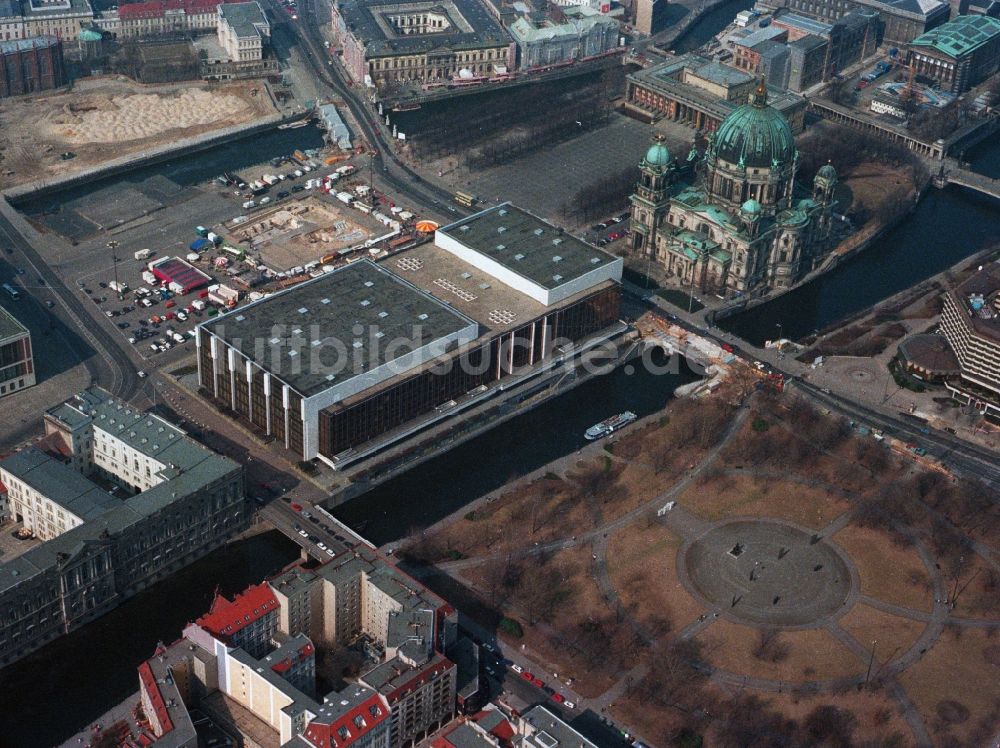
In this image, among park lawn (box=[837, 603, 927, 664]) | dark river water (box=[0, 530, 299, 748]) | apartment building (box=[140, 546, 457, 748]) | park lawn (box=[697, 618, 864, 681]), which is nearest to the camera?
apartment building (box=[140, 546, 457, 748])

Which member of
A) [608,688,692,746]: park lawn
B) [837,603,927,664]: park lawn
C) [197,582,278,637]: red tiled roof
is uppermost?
[197,582,278,637]: red tiled roof

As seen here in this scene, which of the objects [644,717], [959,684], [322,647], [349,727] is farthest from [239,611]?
[959,684]

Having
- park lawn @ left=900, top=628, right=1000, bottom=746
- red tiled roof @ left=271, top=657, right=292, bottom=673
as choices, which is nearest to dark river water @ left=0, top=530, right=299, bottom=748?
red tiled roof @ left=271, top=657, right=292, bottom=673

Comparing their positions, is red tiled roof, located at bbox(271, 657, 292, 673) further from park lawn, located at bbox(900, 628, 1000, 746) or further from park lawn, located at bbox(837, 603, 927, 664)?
park lawn, located at bbox(900, 628, 1000, 746)

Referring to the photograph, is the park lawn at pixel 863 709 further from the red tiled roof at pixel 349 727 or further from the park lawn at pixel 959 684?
the red tiled roof at pixel 349 727

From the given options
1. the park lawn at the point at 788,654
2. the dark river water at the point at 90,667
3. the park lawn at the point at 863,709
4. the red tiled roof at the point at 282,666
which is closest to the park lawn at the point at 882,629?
the park lawn at the point at 788,654

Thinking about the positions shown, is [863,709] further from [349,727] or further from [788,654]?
[349,727]

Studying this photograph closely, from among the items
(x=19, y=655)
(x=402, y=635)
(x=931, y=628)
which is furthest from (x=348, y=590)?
(x=931, y=628)

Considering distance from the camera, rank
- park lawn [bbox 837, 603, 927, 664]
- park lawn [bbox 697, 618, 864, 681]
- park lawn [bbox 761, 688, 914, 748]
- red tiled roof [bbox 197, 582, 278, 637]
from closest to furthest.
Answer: red tiled roof [bbox 197, 582, 278, 637] < park lawn [bbox 761, 688, 914, 748] < park lawn [bbox 697, 618, 864, 681] < park lawn [bbox 837, 603, 927, 664]
